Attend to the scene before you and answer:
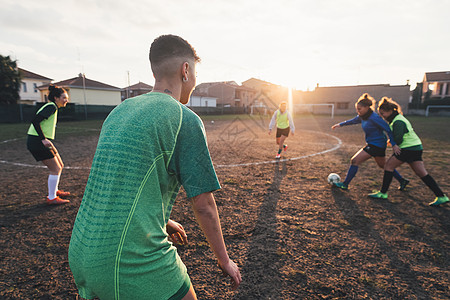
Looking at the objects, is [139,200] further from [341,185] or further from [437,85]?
[437,85]

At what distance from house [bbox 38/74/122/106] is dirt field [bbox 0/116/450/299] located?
37444 mm

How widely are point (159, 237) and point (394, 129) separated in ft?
17.1

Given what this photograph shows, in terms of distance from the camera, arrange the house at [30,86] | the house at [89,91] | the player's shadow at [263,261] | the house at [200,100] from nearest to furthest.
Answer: the player's shadow at [263,261] → the house at [89,91] → the house at [30,86] → the house at [200,100]

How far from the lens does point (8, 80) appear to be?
31375mm

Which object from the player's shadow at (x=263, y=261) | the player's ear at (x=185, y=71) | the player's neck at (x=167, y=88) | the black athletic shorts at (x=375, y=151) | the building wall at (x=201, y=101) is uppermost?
the building wall at (x=201, y=101)

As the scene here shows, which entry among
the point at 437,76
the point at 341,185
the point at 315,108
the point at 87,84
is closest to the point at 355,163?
the point at 341,185

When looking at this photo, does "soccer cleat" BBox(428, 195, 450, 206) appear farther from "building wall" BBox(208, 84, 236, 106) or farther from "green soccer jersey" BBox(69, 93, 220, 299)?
"building wall" BBox(208, 84, 236, 106)

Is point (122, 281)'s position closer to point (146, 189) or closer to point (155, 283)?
point (155, 283)

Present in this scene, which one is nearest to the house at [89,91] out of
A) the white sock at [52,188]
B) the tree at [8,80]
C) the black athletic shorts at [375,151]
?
the tree at [8,80]

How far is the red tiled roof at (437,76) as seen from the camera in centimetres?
5597

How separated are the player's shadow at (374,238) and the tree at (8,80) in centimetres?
4021

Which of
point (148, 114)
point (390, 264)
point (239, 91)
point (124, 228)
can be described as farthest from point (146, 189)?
point (239, 91)

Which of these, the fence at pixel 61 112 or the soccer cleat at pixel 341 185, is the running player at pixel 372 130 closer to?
the soccer cleat at pixel 341 185

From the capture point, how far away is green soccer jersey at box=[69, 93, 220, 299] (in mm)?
1118
